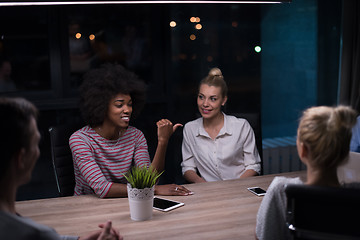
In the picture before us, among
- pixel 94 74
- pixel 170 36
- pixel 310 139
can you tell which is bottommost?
pixel 310 139

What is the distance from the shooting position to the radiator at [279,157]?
436 centimetres

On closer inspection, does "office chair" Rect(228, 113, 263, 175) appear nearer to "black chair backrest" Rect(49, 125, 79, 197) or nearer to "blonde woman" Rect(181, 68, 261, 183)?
"blonde woman" Rect(181, 68, 261, 183)

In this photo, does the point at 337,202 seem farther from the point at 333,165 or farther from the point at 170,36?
the point at 170,36

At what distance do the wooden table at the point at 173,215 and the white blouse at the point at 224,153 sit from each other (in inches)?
23.1

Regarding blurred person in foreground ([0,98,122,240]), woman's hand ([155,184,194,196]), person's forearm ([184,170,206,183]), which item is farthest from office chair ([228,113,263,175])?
blurred person in foreground ([0,98,122,240])

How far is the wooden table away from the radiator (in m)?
2.03

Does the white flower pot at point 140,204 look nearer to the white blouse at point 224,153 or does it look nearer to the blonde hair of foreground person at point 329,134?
the blonde hair of foreground person at point 329,134

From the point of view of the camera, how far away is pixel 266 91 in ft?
14.9

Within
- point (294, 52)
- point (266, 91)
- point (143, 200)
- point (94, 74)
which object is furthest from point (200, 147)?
point (294, 52)

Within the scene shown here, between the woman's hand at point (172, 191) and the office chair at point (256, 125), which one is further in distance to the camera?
the office chair at point (256, 125)

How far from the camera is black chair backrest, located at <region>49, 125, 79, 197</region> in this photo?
2.55 metres

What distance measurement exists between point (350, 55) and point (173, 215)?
2.77m

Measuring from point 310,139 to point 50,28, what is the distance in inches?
118

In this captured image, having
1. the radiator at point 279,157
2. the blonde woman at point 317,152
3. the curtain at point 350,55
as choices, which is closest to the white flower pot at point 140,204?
the blonde woman at point 317,152
